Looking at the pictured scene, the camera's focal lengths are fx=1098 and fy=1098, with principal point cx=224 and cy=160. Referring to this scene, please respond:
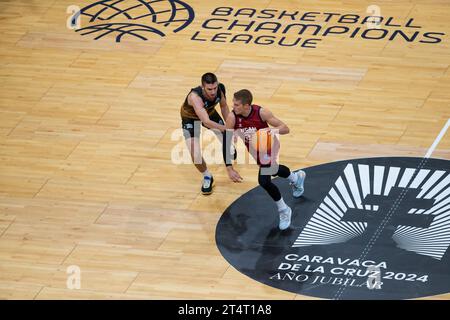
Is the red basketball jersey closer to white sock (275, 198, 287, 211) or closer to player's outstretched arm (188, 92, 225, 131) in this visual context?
player's outstretched arm (188, 92, 225, 131)

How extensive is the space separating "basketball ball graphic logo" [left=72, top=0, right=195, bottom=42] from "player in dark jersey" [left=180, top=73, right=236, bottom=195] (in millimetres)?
4481

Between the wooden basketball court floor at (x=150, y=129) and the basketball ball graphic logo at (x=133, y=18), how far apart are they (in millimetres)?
263

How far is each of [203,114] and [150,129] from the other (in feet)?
7.84

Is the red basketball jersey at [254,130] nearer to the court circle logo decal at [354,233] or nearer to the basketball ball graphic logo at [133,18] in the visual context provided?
the court circle logo decal at [354,233]

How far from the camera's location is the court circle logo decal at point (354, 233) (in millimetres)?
12281

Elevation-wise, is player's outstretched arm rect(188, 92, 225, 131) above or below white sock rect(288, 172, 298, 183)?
above

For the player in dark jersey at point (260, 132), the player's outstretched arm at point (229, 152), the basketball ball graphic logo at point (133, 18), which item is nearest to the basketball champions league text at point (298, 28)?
the basketball ball graphic logo at point (133, 18)

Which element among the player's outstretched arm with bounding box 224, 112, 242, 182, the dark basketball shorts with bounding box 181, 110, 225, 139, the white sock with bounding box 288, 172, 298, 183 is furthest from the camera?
the dark basketball shorts with bounding box 181, 110, 225, 139

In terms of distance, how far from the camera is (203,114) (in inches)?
527

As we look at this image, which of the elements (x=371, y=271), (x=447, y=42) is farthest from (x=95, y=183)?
(x=447, y=42)

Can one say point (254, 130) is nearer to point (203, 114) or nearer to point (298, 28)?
point (203, 114)

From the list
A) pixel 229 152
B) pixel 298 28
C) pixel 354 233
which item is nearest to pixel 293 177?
pixel 229 152

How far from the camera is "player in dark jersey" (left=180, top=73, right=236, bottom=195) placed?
1332cm

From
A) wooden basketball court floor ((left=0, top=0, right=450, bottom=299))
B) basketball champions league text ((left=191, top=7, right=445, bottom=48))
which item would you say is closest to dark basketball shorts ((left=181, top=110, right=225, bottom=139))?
wooden basketball court floor ((left=0, top=0, right=450, bottom=299))
